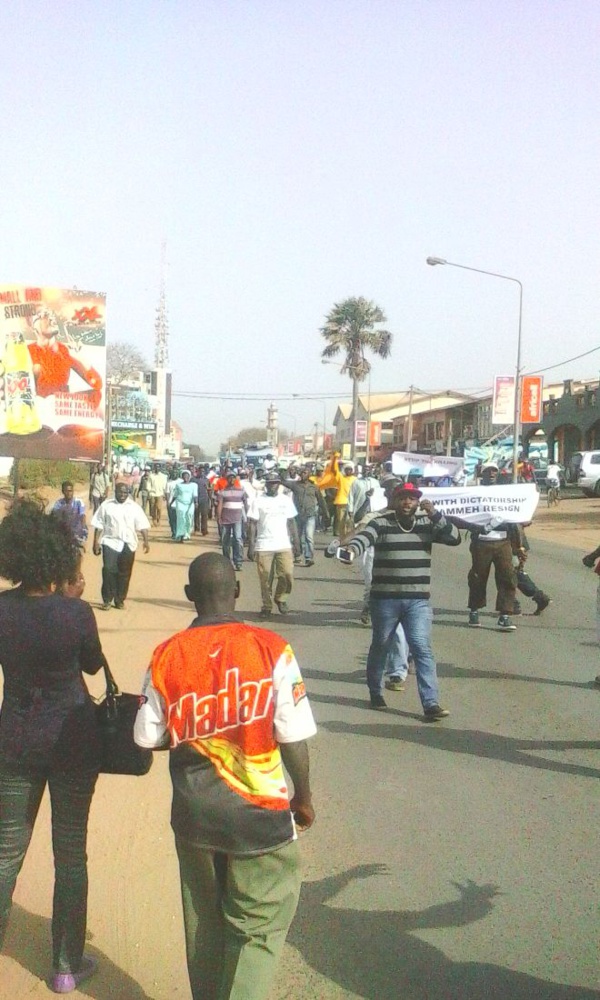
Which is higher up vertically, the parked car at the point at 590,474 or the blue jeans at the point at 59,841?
the parked car at the point at 590,474

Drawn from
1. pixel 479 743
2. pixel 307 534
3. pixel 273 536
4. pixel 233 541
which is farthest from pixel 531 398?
pixel 479 743

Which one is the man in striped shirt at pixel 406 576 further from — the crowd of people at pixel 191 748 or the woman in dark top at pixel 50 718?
the woman in dark top at pixel 50 718

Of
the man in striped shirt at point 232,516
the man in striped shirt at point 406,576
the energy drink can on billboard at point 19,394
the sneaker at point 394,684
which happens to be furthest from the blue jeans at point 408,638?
the energy drink can on billboard at point 19,394

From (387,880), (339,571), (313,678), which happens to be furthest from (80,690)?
(339,571)

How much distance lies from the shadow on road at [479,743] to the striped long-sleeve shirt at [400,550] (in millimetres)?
936

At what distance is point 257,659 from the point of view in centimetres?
294

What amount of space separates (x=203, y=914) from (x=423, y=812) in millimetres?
2634

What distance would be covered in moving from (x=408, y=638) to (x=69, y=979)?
414 cm

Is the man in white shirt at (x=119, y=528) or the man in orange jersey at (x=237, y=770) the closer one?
the man in orange jersey at (x=237, y=770)

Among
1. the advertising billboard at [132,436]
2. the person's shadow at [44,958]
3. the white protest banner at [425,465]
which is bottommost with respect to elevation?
the person's shadow at [44,958]

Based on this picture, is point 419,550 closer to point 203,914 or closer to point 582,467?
point 203,914

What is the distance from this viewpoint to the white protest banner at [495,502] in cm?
1085

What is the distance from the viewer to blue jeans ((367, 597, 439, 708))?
736cm

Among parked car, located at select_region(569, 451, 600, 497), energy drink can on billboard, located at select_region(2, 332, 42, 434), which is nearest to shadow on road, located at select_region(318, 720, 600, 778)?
energy drink can on billboard, located at select_region(2, 332, 42, 434)
